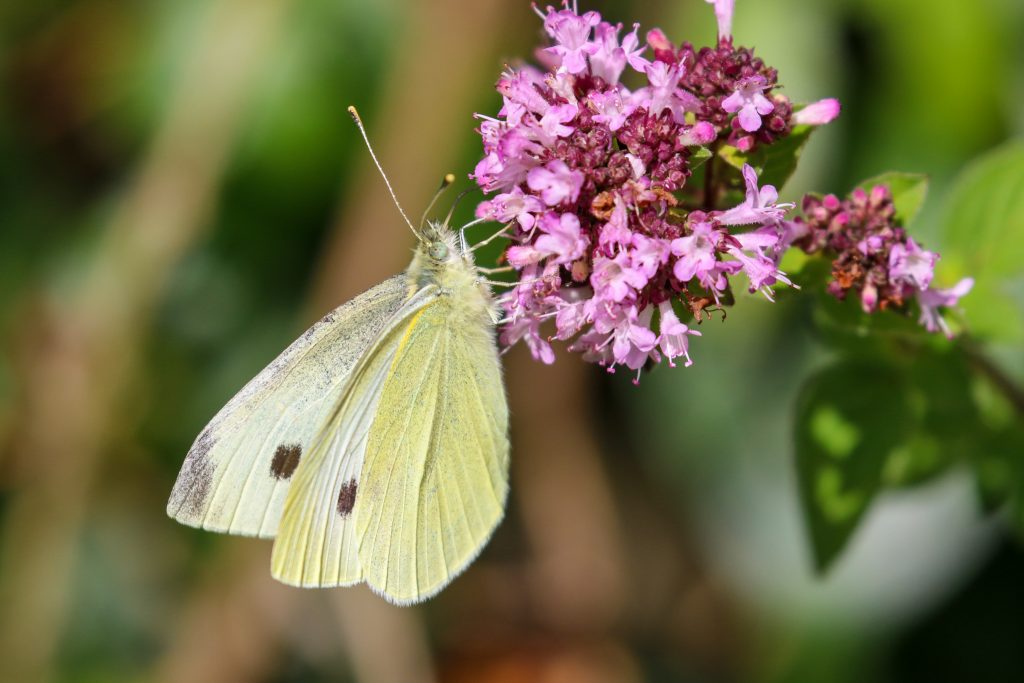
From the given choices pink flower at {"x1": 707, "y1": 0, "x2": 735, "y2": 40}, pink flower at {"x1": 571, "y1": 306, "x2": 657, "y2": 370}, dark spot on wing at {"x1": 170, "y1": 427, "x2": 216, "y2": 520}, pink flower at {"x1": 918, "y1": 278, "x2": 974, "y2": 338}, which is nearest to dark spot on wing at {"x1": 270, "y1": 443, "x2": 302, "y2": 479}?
dark spot on wing at {"x1": 170, "y1": 427, "x2": 216, "y2": 520}

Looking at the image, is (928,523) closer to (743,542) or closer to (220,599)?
(743,542)

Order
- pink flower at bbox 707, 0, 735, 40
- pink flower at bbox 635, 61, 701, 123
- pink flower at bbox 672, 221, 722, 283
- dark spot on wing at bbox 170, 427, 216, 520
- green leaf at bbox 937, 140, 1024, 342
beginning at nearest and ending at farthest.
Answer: pink flower at bbox 672, 221, 722, 283, pink flower at bbox 635, 61, 701, 123, pink flower at bbox 707, 0, 735, 40, dark spot on wing at bbox 170, 427, 216, 520, green leaf at bbox 937, 140, 1024, 342

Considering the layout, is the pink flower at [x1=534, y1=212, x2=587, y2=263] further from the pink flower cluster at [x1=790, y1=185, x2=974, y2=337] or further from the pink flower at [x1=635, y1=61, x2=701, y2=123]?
the pink flower cluster at [x1=790, y1=185, x2=974, y2=337]

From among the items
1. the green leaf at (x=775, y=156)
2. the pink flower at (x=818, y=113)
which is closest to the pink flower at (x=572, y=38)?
the green leaf at (x=775, y=156)

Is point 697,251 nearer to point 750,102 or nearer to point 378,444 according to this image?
point 750,102

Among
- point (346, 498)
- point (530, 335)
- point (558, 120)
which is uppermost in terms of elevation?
point (558, 120)

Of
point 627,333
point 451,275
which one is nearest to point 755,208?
point 627,333
